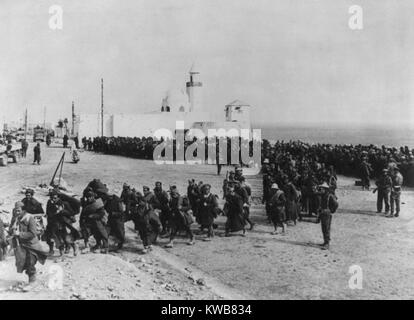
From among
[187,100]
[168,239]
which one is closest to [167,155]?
[168,239]

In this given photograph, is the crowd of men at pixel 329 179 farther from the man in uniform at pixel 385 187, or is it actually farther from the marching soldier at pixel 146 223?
the marching soldier at pixel 146 223

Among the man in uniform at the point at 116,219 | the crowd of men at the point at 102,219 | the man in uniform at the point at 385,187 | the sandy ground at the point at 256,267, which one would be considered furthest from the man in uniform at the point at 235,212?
the man in uniform at the point at 385,187

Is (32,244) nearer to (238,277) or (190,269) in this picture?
(190,269)

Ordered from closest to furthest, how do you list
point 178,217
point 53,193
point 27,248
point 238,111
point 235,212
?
point 27,248 < point 53,193 < point 178,217 < point 235,212 < point 238,111

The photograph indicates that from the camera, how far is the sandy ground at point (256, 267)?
7562 millimetres

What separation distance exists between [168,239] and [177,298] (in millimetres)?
3478

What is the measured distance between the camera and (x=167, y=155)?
1098 inches

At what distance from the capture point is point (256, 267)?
28.8ft

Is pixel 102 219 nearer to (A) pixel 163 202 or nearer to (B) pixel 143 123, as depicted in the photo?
(A) pixel 163 202

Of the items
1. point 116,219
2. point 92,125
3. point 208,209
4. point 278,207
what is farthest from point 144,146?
point 92,125

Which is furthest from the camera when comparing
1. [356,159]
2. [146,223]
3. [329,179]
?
[356,159]

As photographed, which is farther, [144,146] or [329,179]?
[144,146]

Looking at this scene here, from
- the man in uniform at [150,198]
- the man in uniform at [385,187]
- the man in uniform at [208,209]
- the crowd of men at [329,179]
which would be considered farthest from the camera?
the man in uniform at [385,187]
